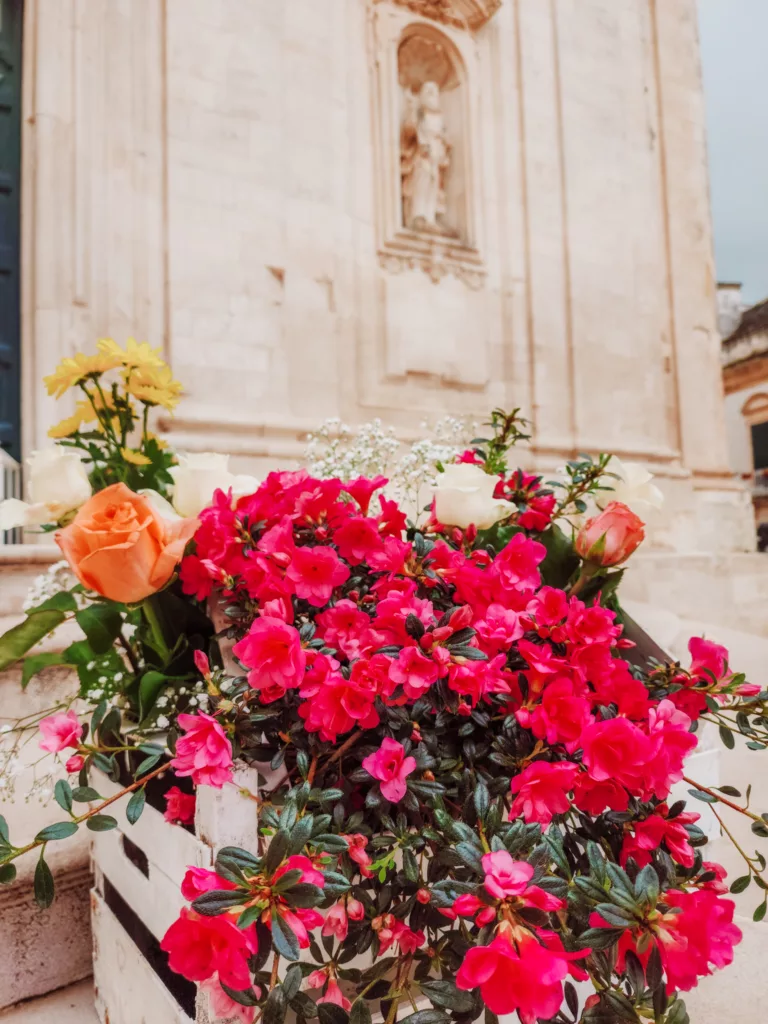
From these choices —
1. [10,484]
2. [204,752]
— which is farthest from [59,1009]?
[10,484]

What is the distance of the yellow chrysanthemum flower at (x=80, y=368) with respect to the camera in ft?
3.02

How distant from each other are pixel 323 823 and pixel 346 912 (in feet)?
0.30

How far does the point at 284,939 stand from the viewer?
46cm

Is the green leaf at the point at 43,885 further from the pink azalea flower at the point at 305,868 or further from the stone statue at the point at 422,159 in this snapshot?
Answer: the stone statue at the point at 422,159

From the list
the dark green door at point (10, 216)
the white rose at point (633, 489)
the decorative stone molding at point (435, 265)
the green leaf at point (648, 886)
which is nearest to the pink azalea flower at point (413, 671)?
the green leaf at point (648, 886)

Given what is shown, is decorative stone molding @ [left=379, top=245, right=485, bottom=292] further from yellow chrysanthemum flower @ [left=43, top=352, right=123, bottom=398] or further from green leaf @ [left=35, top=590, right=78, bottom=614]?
green leaf @ [left=35, top=590, right=78, bottom=614]

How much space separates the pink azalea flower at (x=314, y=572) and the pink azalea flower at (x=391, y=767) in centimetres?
16

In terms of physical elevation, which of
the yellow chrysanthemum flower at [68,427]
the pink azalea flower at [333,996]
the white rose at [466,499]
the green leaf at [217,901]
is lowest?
the pink azalea flower at [333,996]

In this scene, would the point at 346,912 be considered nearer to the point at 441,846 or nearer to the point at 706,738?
the point at 441,846

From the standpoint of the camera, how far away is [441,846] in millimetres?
586

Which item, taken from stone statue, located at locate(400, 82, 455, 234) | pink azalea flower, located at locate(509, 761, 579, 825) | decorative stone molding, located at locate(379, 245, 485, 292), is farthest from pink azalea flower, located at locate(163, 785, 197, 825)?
stone statue, located at locate(400, 82, 455, 234)

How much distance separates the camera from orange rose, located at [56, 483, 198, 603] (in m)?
0.63

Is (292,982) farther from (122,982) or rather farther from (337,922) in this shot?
(122,982)

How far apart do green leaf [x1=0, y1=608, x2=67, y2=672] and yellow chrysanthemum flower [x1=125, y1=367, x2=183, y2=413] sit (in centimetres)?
30
